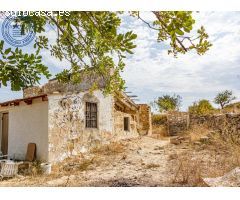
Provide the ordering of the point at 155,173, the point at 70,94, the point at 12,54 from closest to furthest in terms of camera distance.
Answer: the point at 12,54
the point at 155,173
the point at 70,94

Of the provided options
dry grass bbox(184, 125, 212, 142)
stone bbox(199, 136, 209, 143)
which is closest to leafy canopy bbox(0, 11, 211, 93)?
stone bbox(199, 136, 209, 143)

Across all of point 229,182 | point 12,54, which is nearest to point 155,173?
point 229,182

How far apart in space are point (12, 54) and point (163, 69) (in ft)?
12.6

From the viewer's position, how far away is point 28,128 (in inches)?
365

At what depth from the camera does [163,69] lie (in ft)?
21.4

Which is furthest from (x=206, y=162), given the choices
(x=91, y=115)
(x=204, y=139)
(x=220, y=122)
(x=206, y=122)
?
(x=206, y=122)

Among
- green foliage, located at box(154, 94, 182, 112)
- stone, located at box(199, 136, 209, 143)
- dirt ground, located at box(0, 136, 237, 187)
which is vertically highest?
green foliage, located at box(154, 94, 182, 112)

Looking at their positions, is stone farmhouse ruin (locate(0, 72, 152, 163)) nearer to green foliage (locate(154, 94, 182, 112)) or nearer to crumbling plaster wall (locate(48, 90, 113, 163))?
crumbling plaster wall (locate(48, 90, 113, 163))

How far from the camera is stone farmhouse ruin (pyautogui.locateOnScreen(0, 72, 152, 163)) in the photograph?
348 inches

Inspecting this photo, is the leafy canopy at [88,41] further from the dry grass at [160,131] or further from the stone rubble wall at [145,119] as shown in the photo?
the stone rubble wall at [145,119]

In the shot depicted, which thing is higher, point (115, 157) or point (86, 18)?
point (86, 18)

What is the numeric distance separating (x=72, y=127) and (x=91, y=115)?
4.57 ft

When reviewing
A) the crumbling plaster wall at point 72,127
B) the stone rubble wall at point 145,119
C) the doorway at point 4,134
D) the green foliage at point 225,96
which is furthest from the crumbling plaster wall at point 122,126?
the green foliage at point 225,96
